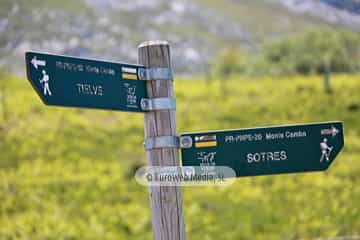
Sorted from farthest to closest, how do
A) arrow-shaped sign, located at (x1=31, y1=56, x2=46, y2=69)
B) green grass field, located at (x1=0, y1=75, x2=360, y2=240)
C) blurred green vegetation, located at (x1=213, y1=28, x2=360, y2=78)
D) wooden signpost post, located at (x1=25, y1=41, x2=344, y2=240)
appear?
blurred green vegetation, located at (x1=213, y1=28, x2=360, y2=78) < green grass field, located at (x1=0, y1=75, x2=360, y2=240) < wooden signpost post, located at (x1=25, y1=41, x2=344, y2=240) < arrow-shaped sign, located at (x1=31, y1=56, x2=46, y2=69)

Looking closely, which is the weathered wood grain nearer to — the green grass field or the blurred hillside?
the green grass field

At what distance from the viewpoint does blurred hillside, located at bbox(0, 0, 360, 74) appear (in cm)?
743

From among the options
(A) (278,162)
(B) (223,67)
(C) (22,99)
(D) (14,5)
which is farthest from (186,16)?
(A) (278,162)

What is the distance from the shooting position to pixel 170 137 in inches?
85.6

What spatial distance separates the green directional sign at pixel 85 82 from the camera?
6.61 feet

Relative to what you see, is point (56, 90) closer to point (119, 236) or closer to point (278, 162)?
point (278, 162)

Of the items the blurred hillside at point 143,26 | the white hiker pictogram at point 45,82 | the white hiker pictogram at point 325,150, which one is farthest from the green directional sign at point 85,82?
the blurred hillside at point 143,26

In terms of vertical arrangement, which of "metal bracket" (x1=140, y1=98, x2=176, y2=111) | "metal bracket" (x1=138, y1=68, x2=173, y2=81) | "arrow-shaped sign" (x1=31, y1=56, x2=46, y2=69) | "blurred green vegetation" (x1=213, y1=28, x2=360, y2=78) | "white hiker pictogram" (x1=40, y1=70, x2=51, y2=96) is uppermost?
"blurred green vegetation" (x1=213, y1=28, x2=360, y2=78)

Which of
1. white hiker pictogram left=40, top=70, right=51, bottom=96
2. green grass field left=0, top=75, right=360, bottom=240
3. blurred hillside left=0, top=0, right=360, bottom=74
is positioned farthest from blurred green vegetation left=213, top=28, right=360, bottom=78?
white hiker pictogram left=40, top=70, right=51, bottom=96

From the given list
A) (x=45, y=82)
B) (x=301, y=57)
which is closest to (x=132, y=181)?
(x=301, y=57)

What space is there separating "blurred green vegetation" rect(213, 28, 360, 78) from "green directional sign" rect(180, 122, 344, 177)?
21.8ft

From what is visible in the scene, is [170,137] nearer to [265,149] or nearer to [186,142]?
[186,142]

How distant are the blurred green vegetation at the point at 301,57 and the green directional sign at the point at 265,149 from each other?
6.64 metres

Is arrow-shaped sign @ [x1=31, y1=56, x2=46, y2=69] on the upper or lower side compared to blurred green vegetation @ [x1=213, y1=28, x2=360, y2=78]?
lower
